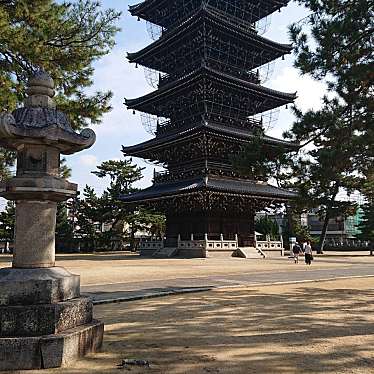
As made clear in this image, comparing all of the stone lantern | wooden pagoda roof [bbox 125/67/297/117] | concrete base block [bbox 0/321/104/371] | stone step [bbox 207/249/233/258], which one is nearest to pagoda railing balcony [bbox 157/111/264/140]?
wooden pagoda roof [bbox 125/67/297/117]

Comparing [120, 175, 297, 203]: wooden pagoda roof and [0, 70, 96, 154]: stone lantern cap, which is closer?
[0, 70, 96, 154]: stone lantern cap

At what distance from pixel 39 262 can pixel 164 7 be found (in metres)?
35.5

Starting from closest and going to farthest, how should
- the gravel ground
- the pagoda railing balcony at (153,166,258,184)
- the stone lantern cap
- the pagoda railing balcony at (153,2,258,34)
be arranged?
the gravel ground → the stone lantern cap → the pagoda railing balcony at (153,166,258,184) → the pagoda railing balcony at (153,2,258,34)

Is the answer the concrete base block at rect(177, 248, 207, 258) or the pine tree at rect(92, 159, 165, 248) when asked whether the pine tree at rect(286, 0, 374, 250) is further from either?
the pine tree at rect(92, 159, 165, 248)

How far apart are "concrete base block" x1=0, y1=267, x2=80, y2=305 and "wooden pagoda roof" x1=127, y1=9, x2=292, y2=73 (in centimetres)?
2773

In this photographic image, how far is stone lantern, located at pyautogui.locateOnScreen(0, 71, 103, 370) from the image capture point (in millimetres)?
3850

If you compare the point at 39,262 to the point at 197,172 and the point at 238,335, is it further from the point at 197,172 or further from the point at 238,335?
the point at 197,172

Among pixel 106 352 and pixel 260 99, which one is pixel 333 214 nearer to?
pixel 260 99

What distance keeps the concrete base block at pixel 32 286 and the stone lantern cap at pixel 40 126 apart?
61.6 inches

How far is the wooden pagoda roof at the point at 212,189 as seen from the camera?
1039 inches

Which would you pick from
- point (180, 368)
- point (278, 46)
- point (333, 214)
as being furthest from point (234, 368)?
point (333, 214)

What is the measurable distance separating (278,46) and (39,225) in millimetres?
32429

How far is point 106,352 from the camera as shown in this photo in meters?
4.39

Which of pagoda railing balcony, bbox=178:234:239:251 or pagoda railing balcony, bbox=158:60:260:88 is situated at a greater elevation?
pagoda railing balcony, bbox=158:60:260:88
